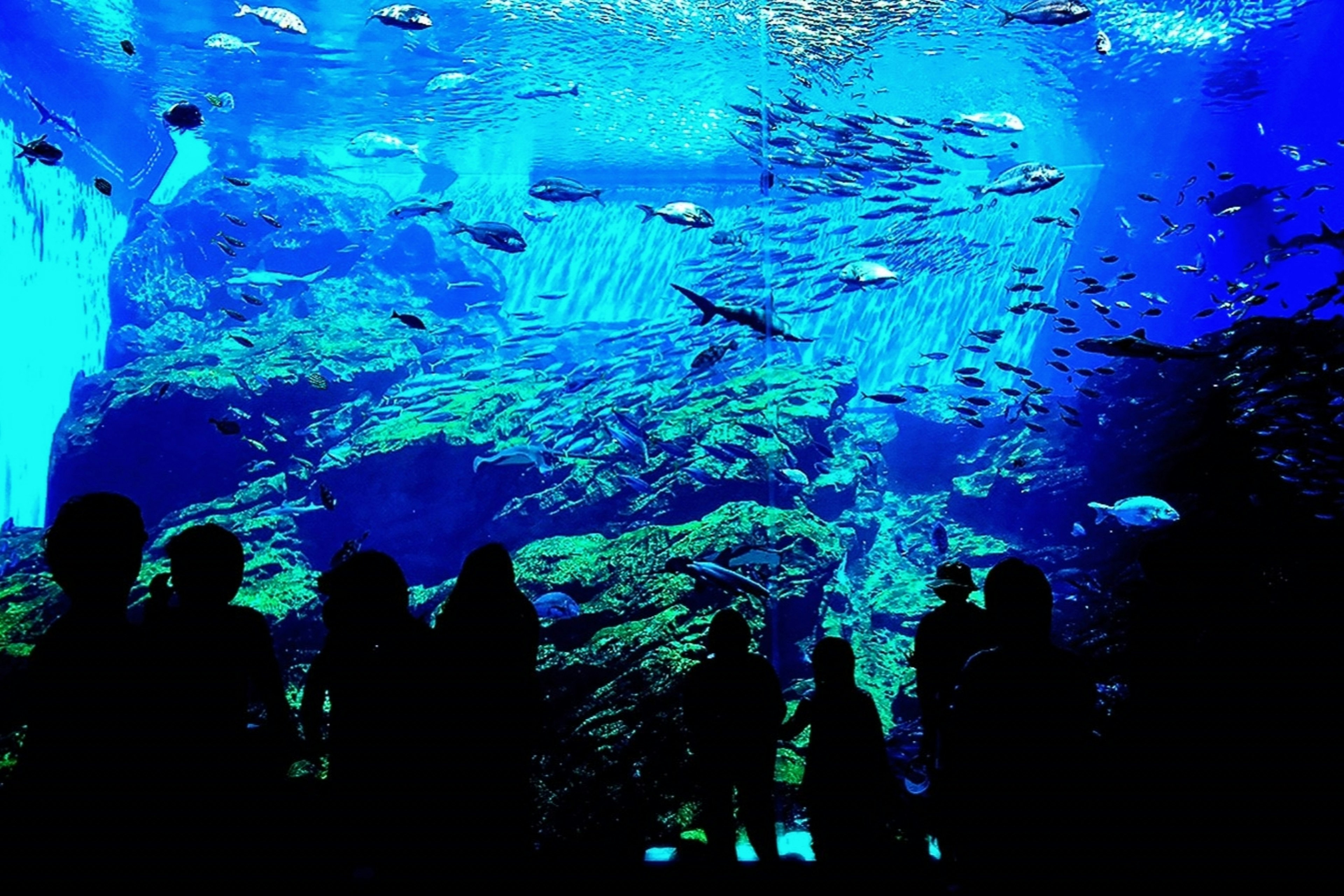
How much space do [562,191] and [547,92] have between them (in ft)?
48.0

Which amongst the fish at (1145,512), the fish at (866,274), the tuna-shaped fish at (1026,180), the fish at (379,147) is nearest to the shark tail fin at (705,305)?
the fish at (866,274)

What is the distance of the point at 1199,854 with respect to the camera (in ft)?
7.30

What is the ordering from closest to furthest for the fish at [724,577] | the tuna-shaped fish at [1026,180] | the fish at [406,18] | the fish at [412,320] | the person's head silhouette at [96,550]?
the person's head silhouette at [96,550] < the fish at [724,577] < the fish at [406,18] < the tuna-shaped fish at [1026,180] < the fish at [412,320]

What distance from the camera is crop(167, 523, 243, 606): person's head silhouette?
241cm

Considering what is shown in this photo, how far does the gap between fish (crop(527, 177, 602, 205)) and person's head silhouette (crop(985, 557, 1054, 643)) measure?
5923mm

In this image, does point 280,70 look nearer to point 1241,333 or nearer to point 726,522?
point 726,522

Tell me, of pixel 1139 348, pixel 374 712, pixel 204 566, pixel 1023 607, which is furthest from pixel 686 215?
pixel 374 712

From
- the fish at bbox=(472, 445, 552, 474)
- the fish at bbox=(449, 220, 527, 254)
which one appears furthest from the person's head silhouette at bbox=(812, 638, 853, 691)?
the fish at bbox=(472, 445, 552, 474)

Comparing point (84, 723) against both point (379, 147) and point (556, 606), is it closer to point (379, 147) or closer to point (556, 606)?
point (556, 606)

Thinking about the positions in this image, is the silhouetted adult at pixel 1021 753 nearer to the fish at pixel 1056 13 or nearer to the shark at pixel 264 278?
the fish at pixel 1056 13

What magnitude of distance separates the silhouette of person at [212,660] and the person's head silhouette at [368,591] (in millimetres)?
266

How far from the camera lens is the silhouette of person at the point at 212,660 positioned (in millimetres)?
1967

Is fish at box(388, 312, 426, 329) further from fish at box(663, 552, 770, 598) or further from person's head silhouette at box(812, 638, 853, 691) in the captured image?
person's head silhouette at box(812, 638, 853, 691)

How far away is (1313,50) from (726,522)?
20.3m
